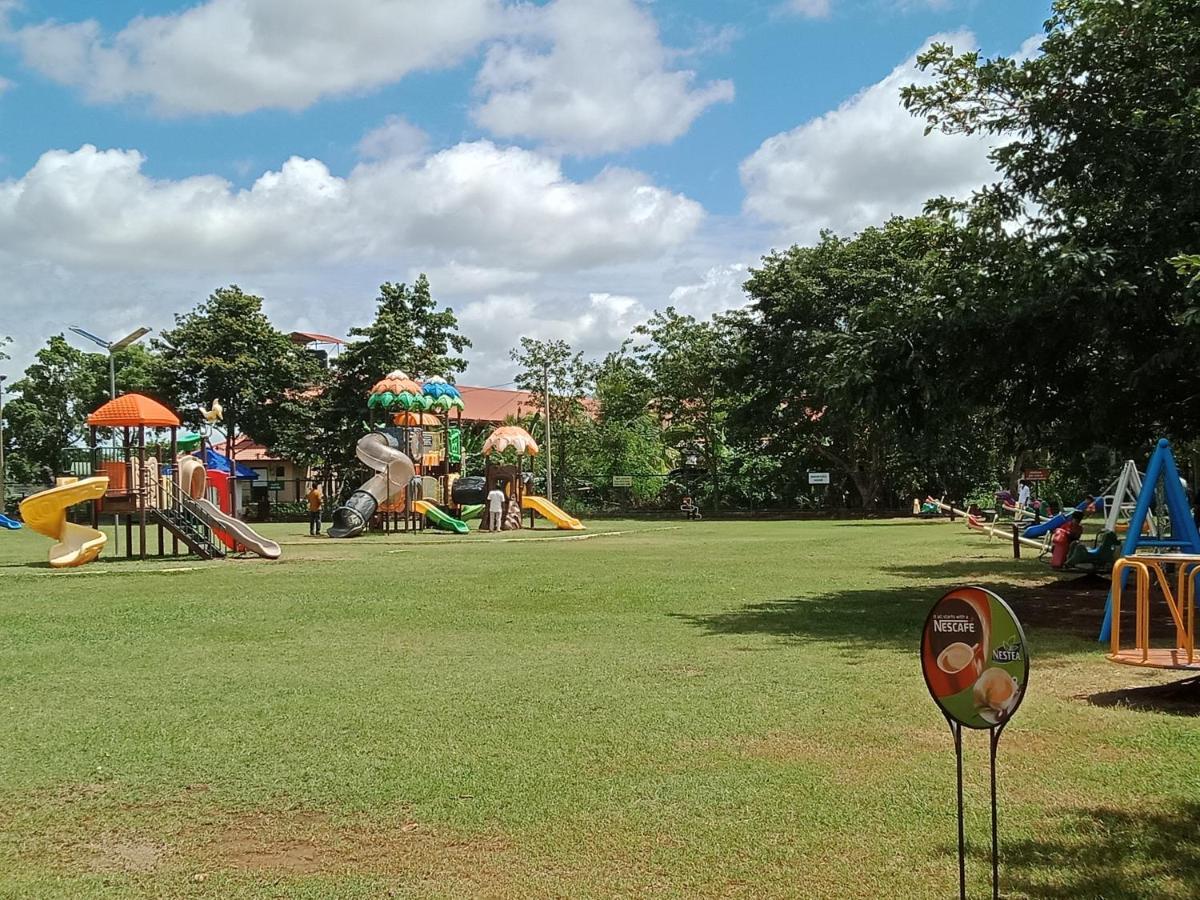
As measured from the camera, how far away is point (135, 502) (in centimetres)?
2316

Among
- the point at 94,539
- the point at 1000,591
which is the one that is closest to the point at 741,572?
the point at 1000,591

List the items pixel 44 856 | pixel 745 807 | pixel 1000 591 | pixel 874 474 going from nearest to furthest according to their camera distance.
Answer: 1. pixel 44 856
2. pixel 745 807
3. pixel 1000 591
4. pixel 874 474

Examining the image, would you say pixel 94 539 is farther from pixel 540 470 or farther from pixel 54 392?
pixel 54 392

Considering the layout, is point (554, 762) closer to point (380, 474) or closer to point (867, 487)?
point (380, 474)

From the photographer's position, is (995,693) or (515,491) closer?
(995,693)

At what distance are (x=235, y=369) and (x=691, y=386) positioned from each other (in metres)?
21.9

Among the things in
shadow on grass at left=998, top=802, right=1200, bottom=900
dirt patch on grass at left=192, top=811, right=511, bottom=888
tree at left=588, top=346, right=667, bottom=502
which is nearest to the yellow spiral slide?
dirt patch on grass at left=192, top=811, right=511, bottom=888

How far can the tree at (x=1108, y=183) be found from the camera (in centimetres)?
1117

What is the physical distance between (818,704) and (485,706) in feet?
7.65

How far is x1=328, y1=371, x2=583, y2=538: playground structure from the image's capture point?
35312 millimetres

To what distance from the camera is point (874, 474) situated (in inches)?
1903

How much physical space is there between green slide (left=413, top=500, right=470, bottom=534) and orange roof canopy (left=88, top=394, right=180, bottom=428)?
1189 centimetres

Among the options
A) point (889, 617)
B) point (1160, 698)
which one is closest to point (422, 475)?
point (889, 617)

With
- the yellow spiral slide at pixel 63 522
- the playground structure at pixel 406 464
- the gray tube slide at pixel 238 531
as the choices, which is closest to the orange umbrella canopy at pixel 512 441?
the playground structure at pixel 406 464
